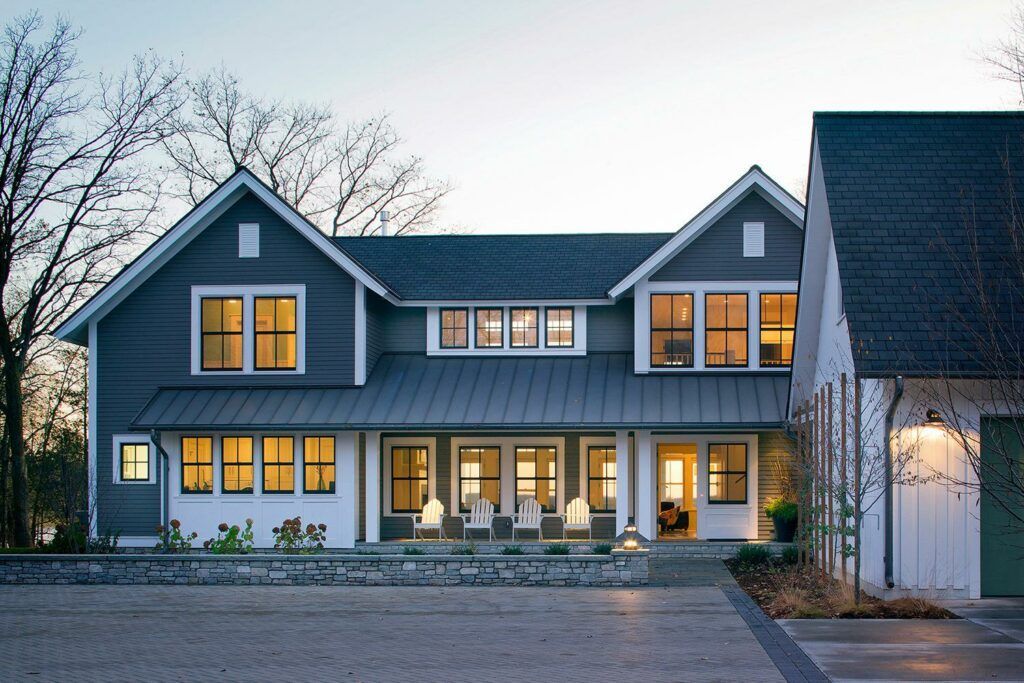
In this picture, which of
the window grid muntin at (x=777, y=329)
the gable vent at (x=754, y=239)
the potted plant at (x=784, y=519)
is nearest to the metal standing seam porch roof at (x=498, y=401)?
the window grid muntin at (x=777, y=329)

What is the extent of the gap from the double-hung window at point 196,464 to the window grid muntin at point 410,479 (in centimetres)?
398

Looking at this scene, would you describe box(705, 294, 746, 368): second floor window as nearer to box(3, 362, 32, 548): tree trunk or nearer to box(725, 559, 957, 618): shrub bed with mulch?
box(725, 559, 957, 618): shrub bed with mulch

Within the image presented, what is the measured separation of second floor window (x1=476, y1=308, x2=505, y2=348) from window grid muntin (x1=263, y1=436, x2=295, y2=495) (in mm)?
4832

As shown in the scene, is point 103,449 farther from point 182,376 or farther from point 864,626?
point 864,626

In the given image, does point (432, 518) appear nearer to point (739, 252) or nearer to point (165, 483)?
point (165, 483)

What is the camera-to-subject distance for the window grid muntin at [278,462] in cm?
2361

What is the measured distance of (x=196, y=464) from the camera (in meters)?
23.8

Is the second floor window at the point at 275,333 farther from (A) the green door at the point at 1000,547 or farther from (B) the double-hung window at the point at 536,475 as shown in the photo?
(A) the green door at the point at 1000,547

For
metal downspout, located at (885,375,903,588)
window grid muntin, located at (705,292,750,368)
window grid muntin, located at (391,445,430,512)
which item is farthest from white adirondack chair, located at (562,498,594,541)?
metal downspout, located at (885,375,903,588)

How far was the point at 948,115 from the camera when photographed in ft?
54.8

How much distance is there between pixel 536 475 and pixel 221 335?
759cm

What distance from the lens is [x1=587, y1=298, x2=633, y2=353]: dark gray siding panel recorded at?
25.2m

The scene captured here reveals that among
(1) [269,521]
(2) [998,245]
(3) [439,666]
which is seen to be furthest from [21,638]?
(2) [998,245]

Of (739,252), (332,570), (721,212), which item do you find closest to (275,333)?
(332,570)
